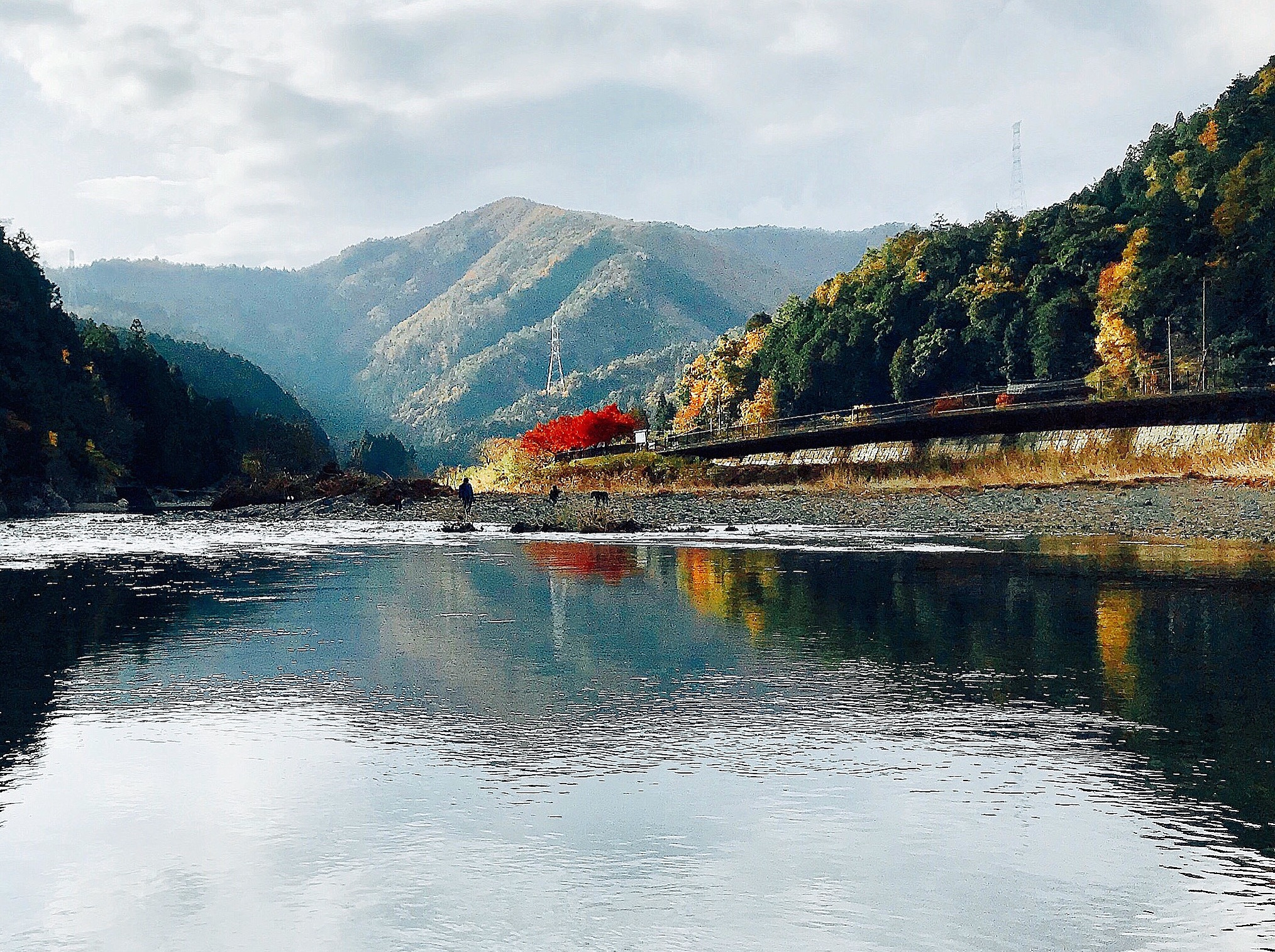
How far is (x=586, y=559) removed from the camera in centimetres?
2972

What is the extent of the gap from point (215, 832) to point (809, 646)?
839cm

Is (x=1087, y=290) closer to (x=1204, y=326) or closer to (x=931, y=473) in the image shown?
(x=1204, y=326)

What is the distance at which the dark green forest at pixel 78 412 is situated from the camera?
297 ft

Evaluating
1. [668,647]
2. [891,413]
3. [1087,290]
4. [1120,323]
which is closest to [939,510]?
[668,647]

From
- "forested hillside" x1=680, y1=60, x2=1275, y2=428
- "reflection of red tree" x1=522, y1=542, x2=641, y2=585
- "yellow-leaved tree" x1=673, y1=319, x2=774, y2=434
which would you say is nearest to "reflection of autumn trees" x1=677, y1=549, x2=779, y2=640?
"reflection of red tree" x1=522, y1=542, x2=641, y2=585

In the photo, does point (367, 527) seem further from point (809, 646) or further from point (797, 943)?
point (797, 943)

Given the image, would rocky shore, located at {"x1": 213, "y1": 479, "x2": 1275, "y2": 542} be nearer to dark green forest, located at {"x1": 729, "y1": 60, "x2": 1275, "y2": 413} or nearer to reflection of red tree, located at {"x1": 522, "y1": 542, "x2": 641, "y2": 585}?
reflection of red tree, located at {"x1": 522, "y1": 542, "x2": 641, "y2": 585}

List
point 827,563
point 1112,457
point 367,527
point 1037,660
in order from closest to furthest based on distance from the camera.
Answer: point 1037,660 → point 827,563 → point 367,527 → point 1112,457

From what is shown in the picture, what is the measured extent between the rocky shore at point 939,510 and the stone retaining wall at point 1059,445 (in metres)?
5.42

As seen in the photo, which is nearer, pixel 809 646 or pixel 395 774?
pixel 395 774

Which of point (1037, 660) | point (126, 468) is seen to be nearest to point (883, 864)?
point (1037, 660)

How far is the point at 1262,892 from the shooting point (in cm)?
598

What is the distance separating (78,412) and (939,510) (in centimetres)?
7845

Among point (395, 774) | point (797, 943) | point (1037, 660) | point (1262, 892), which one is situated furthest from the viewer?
point (1037, 660)
